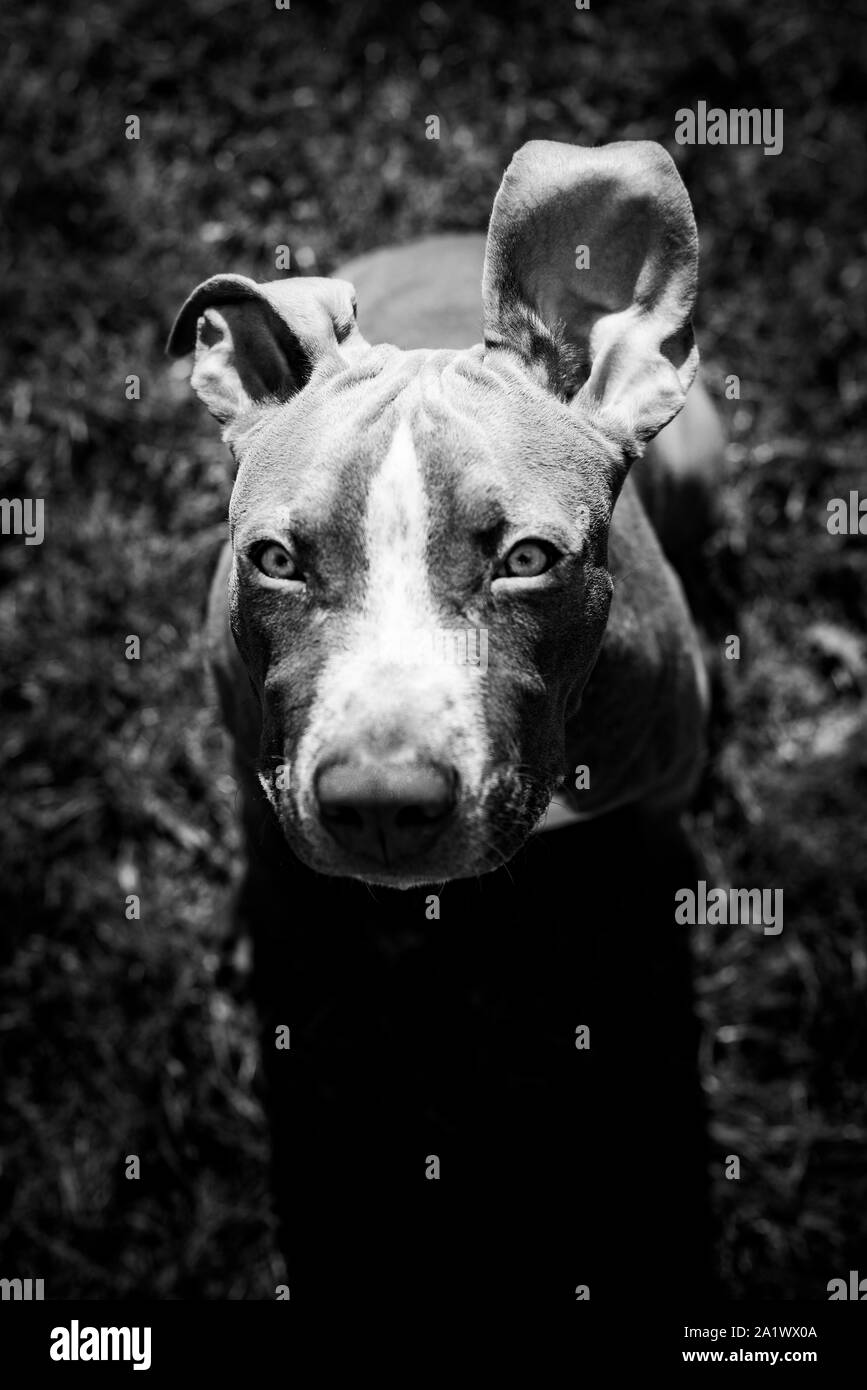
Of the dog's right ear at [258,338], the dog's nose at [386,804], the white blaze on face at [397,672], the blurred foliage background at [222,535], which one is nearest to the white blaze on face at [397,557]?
the white blaze on face at [397,672]

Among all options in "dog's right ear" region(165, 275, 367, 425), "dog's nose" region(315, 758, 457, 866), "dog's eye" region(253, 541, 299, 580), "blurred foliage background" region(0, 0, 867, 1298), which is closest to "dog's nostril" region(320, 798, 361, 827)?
"dog's nose" region(315, 758, 457, 866)

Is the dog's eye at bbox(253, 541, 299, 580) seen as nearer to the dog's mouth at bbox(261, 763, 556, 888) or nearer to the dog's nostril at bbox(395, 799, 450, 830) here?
the dog's mouth at bbox(261, 763, 556, 888)

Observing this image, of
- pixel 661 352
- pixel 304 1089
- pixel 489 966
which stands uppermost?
pixel 661 352

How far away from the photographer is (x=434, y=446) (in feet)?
8.07

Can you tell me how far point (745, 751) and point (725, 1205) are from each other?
158cm

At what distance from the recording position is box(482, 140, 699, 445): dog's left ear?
2682 millimetres

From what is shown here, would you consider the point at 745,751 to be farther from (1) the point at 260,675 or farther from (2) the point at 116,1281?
(2) the point at 116,1281

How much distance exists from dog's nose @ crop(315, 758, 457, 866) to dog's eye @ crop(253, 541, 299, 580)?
0.43 m

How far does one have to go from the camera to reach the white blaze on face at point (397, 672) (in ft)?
7.53

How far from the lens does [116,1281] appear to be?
164 inches

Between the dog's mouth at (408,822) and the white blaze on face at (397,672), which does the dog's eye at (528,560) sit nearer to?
the white blaze on face at (397,672)
